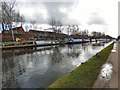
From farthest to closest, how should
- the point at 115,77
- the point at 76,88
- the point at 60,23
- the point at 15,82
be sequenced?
the point at 60,23 → the point at 15,82 → the point at 115,77 → the point at 76,88

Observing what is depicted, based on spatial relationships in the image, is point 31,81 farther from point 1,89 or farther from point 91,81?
point 91,81


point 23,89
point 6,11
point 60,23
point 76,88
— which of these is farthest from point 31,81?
point 60,23

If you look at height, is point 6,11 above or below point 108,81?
above

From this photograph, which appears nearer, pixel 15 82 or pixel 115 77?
pixel 115 77

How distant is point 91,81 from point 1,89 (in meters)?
4.41

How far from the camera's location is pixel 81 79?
10.2 m

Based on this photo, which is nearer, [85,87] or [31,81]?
[85,87]

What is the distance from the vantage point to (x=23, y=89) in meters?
10.4

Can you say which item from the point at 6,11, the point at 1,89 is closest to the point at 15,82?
the point at 1,89

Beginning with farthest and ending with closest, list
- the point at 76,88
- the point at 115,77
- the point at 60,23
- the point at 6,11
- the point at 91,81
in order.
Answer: the point at 60,23, the point at 6,11, the point at 115,77, the point at 91,81, the point at 76,88

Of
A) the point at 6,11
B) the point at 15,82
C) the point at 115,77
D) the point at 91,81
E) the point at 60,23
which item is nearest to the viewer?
the point at 91,81

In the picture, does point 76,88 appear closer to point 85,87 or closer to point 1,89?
point 85,87

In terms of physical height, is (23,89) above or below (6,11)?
below

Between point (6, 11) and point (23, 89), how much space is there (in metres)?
48.1
